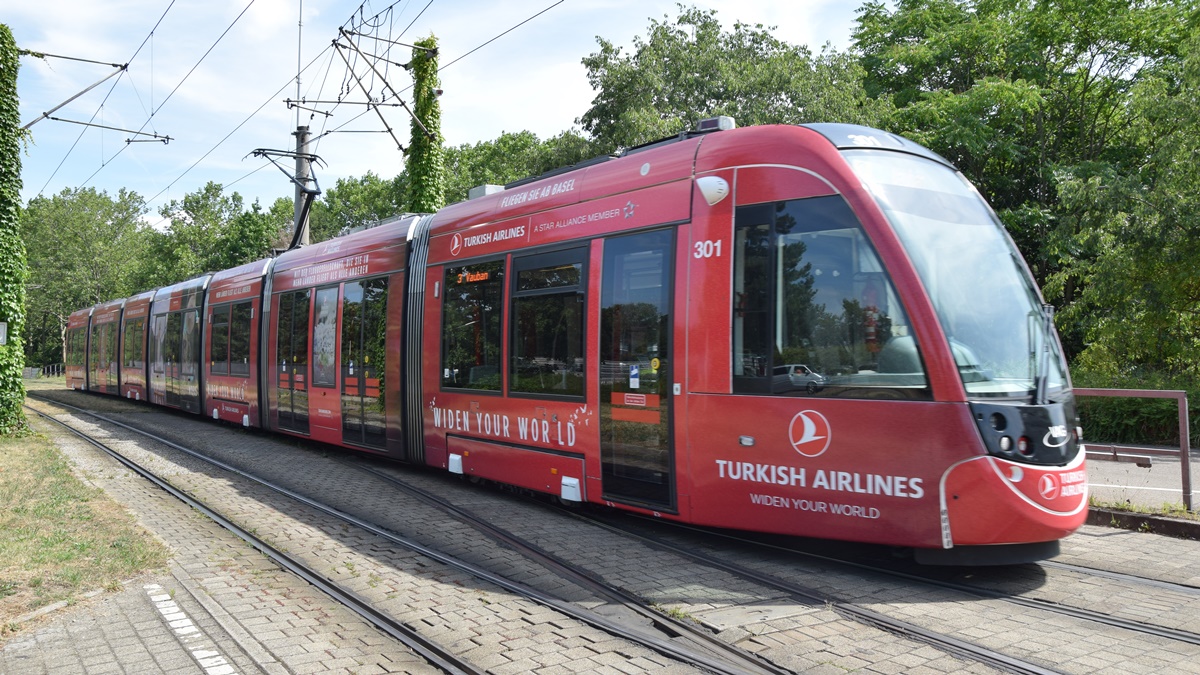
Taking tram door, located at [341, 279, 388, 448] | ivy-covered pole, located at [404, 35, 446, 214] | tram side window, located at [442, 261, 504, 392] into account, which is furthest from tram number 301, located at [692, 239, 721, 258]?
ivy-covered pole, located at [404, 35, 446, 214]

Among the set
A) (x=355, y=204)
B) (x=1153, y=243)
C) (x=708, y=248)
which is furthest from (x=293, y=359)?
(x=355, y=204)

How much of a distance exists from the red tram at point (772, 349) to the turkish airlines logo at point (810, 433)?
0.04 ft

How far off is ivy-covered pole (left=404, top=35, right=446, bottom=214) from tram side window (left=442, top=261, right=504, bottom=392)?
1148 cm

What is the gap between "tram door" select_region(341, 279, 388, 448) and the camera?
11617 mm

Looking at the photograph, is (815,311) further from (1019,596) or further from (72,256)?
(72,256)

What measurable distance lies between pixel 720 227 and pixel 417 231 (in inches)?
222

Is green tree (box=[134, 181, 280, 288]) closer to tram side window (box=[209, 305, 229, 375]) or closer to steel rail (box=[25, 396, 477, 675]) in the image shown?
tram side window (box=[209, 305, 229, 375])

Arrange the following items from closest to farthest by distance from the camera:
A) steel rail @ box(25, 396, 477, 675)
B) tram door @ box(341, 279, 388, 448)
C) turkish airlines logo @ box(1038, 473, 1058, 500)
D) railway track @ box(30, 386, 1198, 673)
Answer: railway track @ box(30, 386, 1198, 673) → steel rail @ box(25, 396, 477, 675) → turkish airlines logo @ box(1038, 473, 1058, 500) → tram door @ box(341, 279, 388, 448)

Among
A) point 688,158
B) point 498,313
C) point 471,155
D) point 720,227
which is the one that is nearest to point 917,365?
point 720,227

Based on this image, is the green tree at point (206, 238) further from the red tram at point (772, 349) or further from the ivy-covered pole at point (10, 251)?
the red tram at point (772, 349)

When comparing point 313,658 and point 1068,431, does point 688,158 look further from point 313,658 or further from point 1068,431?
point 313,658

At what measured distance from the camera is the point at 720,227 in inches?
266

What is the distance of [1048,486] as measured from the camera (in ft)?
18.1

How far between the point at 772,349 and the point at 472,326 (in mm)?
4323
